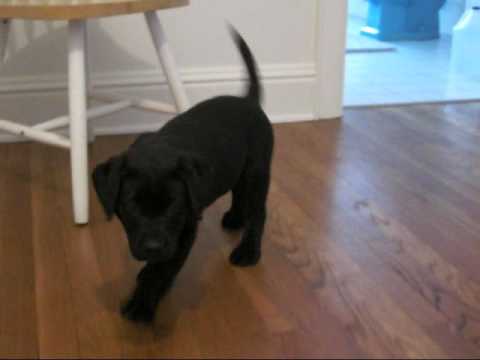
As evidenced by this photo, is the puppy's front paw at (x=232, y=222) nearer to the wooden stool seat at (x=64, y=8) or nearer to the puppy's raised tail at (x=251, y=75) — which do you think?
the puppy's raised tail at (x=251, y=75)

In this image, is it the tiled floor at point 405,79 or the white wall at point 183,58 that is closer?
the white wall at point 183,58

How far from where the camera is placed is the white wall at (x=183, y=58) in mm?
2006

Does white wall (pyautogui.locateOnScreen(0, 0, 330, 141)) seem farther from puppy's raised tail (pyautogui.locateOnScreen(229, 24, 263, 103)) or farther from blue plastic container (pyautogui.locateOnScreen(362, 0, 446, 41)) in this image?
blue plastic container (pyautogui.locateOnScreen(362, 0, 446, 41))

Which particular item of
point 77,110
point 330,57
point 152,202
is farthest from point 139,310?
point 330,57

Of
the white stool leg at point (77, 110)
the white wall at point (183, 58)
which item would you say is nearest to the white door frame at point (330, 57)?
the white wall at point (183, 58)

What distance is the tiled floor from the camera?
8.27 ft

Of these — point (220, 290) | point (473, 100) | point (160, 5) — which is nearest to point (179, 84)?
point (160, 5)

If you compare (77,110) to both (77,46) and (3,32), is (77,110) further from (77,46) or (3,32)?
(3,32)

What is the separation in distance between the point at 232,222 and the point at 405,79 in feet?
5.34

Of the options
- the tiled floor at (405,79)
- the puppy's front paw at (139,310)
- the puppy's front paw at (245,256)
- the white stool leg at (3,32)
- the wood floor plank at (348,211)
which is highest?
the white stool leg at (3,32)

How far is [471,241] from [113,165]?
80 centimetres

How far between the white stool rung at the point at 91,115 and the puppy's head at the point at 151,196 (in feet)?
2.21

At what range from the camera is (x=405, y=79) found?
282 centimetres

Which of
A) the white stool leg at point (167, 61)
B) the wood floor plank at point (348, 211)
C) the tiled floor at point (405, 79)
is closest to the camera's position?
the wood floor plank at point (348, 211)
